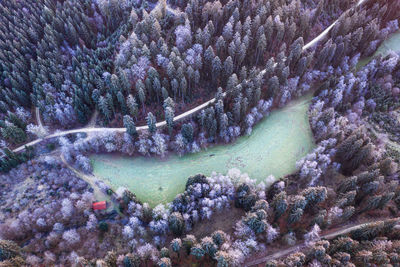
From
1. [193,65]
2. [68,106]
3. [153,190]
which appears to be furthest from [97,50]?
[153,190]

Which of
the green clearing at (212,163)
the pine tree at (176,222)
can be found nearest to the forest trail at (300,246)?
the pine tree at (176,222)

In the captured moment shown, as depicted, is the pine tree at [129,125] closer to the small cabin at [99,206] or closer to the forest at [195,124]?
the forest at [195,124]

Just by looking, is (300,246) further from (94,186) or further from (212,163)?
(94,186)

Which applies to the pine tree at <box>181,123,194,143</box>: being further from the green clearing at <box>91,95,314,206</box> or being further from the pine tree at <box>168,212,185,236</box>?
the pine tree at <box>168,212,185,236</box>

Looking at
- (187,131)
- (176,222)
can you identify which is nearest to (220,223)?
(176,222)

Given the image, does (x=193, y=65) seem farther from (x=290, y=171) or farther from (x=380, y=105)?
(x=380, y=105)
